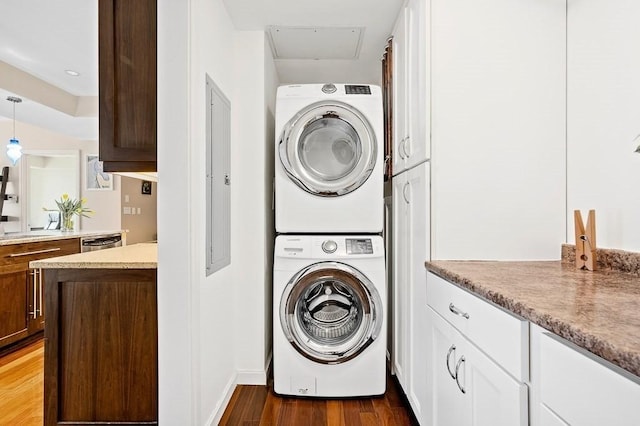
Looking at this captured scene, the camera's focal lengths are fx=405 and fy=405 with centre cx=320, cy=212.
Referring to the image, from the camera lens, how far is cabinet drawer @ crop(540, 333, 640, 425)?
64 cm

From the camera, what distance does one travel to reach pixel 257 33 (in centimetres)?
255

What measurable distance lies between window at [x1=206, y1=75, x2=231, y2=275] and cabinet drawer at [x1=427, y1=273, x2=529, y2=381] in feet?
3.58

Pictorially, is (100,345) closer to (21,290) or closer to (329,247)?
(329,247)

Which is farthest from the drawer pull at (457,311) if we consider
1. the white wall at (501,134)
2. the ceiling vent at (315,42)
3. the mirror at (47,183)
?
the mirror at (47,183)

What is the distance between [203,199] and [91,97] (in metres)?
3.91

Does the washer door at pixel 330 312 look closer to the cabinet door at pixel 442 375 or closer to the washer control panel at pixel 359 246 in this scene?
the washer control panel at pixel 359 246

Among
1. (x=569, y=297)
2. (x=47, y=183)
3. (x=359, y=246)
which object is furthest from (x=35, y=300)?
(x=47, y=183)

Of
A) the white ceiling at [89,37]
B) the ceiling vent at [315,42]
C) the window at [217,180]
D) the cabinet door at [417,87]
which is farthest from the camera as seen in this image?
the ceiling vent at [315,42]

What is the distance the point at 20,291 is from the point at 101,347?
207 cm

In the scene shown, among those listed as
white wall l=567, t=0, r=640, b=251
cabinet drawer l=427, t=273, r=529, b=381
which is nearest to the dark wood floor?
cabinet drawer l=427, t=273, r=529, b=381

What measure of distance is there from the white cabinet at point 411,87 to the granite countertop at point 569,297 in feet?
1.93

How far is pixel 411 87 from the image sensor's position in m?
2.01

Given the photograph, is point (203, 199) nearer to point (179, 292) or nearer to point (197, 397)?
point (179, 292)

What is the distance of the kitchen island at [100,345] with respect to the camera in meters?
1.83
